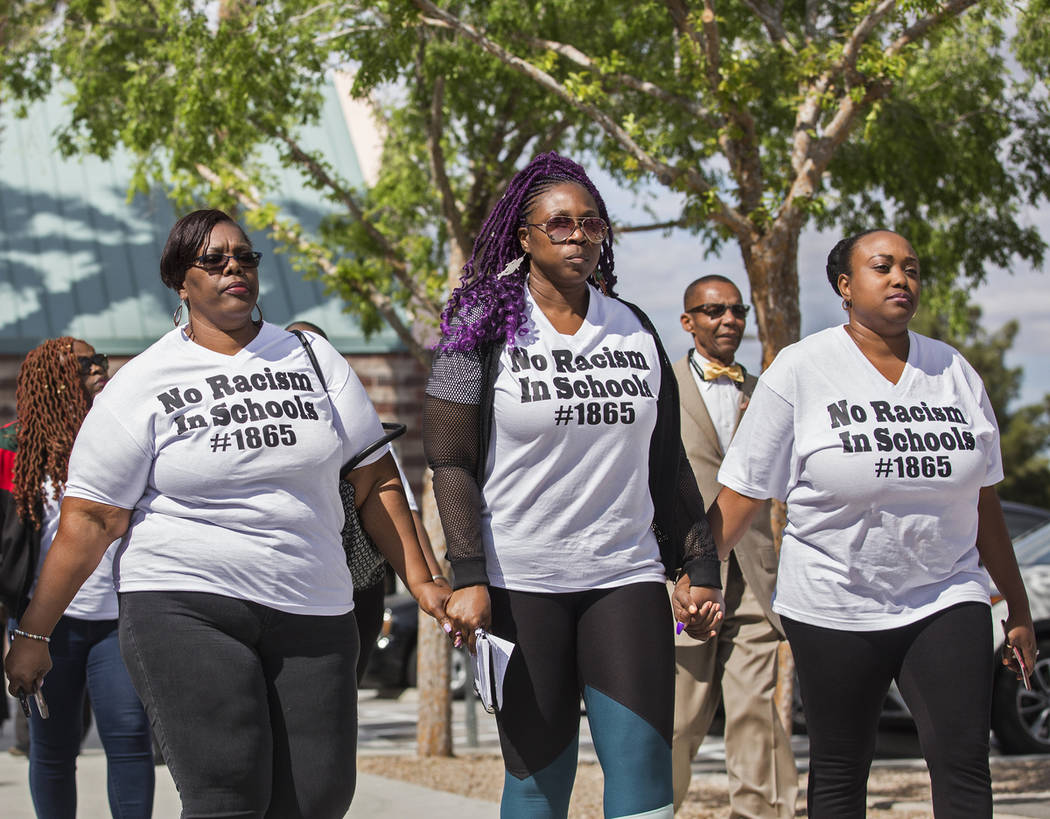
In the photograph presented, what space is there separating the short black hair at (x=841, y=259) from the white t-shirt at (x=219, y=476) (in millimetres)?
1548

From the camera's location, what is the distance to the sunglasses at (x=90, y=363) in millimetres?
4984

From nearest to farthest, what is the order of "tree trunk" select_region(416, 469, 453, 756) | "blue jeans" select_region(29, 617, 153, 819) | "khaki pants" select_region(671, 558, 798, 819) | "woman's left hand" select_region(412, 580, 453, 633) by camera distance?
"woman's left hand" select_region(412, 580, 453, 633), "blue jeans" select_region(29, 617, 153, 819), "khaki pants" select_region(671, 558, 798, 819), "tree trunk" select_region(416, 469, 453, 756)

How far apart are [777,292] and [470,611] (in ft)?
13.3

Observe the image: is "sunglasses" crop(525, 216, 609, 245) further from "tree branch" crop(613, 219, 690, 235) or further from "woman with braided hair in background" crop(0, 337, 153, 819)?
"tree branch" crop(613, 219, 690, 235)

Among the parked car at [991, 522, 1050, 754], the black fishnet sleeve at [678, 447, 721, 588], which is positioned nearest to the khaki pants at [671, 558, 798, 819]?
the black fishnet sleeve at [678, 447, 721, 588]

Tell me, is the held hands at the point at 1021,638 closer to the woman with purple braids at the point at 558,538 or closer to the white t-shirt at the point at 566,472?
the woman with purple braids at the point at 558,538

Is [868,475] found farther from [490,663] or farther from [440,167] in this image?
[440,167]

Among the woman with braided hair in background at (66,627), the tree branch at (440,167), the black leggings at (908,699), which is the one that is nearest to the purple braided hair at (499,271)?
the black leggings at (908,699)

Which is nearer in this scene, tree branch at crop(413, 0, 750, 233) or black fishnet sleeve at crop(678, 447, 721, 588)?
black fishnet sleeve at crop(678, 447, 721, 588)

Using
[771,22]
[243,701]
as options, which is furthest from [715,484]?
[771,22]

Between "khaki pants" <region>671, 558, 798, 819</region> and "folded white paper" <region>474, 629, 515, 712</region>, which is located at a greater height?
"folded white paper" <region>474, 629, 515, 712</region>

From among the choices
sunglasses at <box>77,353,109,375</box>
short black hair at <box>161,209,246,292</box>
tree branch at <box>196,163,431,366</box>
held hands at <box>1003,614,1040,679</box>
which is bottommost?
held hands at <box>1003,614,1040,679</box>

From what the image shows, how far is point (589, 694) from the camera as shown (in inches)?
136

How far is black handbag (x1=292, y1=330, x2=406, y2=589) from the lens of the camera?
3.68 meters
